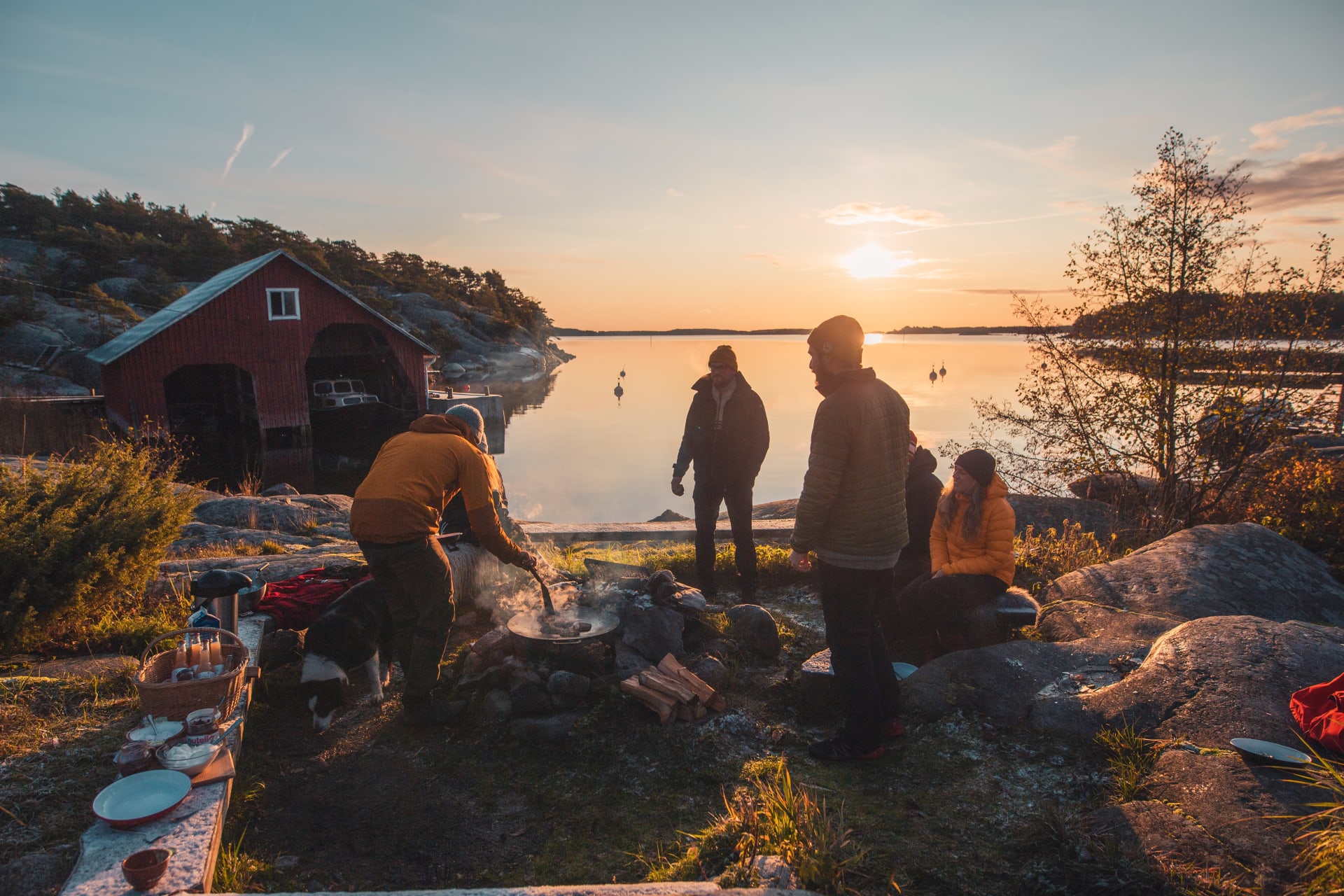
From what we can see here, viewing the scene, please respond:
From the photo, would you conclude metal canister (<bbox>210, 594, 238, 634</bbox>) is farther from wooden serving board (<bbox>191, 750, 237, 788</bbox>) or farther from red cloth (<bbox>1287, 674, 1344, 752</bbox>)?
red cloth (<bbox>1287, 674, 1344, 752</bbox>)

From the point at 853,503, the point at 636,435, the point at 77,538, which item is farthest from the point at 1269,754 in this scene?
the point at 636,435

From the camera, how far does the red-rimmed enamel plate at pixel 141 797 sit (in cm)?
284

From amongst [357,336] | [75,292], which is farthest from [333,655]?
[75,292]

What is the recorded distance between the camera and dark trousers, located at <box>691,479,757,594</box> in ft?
21.2

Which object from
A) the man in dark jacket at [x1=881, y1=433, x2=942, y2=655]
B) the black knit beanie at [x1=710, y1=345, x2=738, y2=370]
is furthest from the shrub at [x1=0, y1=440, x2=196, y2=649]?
the man in dark jacket at [x1=881, y1=433, x2=942, y2=655]

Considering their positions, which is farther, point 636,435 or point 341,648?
point 636,435

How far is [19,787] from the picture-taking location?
3.23 metres

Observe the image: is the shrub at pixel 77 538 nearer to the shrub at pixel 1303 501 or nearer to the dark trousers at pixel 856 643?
the dark trousers at pixel 856 643

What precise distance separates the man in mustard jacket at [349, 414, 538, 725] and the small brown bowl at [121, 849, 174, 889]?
182 centimetres

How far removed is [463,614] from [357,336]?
27611 millimetres

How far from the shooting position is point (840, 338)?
3.71m

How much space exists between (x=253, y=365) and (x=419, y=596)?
22.8 metres

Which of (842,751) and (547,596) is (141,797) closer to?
(547,596)

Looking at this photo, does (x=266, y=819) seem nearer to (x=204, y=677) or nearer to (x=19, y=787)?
(x=204, y=677)
